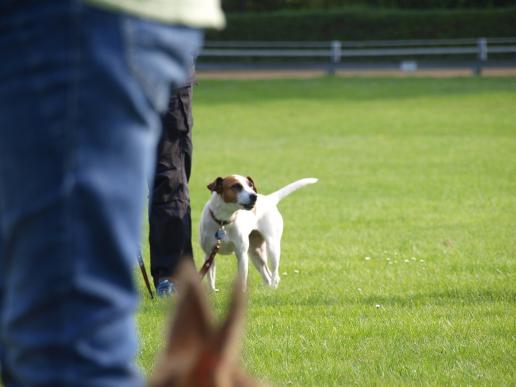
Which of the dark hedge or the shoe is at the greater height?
the shoe

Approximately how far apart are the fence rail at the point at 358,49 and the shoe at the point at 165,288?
28.2 m

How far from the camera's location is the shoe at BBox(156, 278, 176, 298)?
6.61 m

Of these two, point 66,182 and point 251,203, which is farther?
point 251,203

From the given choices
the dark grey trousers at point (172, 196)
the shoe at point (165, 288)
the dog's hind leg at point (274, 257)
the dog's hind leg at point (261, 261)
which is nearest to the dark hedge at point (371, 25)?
the dog's hind leg at point (261, 261)

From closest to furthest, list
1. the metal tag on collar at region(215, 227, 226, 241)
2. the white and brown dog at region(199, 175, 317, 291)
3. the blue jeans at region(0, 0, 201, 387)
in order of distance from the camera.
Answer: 1. the blue jeans at region(0, 0, 201, 387)
2. the metal tag on collar at region(215, 227, 226, 241)
3. the white and brown dog at region(199, 175, 317, 291)

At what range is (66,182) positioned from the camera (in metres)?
1.56

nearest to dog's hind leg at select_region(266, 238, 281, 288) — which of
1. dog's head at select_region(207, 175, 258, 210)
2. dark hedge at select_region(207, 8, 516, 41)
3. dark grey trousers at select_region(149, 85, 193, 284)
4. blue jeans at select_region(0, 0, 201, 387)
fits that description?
dog's head at select_region(207, 175, 258, 210)

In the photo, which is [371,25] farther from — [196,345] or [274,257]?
[196,345]

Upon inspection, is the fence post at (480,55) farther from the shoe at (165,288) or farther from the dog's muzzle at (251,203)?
the shoe at (165,288)

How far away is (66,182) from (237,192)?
252 inches

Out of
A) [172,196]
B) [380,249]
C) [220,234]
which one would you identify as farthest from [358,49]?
[172,196]

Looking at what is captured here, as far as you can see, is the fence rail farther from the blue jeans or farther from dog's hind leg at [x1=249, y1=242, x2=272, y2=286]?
the blue jeans

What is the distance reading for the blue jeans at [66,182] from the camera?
156 centimetres

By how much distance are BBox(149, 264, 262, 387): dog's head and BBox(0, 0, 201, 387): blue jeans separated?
0.15m
